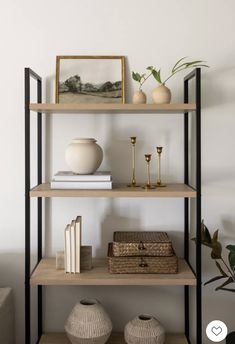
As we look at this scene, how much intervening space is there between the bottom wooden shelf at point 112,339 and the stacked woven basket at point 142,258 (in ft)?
1.31

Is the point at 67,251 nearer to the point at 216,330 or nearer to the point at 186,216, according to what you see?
the point at 186,216

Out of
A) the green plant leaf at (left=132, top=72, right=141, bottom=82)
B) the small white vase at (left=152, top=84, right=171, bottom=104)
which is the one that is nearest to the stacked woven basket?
the small white vase at (left=152, top=84, right=171, bottom=104)

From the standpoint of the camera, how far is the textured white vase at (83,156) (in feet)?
6.26

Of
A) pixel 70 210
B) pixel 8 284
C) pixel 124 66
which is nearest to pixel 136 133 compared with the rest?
pixel 124 66

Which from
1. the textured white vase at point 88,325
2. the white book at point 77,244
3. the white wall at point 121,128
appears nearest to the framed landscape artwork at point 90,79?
the white wall at point 121,128

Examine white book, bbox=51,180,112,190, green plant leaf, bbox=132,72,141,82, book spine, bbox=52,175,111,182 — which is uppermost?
green plant leaf, bbox=132,72,141,82

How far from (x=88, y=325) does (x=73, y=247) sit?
1.10ft

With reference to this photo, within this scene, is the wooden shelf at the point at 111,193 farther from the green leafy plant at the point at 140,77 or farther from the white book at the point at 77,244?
the green leafy plant at the point at 140,77

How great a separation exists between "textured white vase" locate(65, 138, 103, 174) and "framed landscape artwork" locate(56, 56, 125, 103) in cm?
28

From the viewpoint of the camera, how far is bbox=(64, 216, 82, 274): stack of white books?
192cm

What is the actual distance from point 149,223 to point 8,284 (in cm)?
77

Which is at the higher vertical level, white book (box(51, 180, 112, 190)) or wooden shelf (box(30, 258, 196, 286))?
white book (box(51, 180, 112, 190))

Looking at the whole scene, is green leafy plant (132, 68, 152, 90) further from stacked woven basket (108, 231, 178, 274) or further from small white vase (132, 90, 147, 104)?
stacked woven basket (108, 231, 178, 274)

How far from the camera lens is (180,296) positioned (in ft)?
7.18
